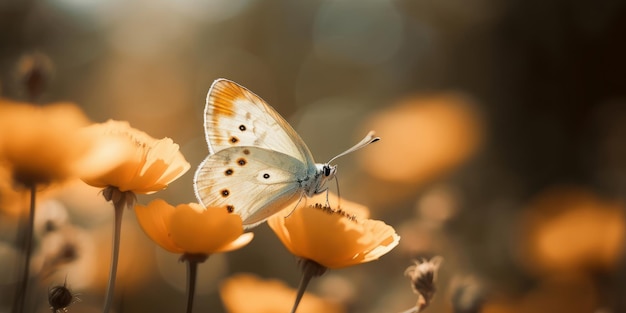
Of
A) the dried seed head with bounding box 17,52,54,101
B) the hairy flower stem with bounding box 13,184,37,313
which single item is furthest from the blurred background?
the hairy flower stem with bounding box 13,184,37,313

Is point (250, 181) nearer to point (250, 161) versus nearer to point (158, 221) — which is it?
point (250, 161)

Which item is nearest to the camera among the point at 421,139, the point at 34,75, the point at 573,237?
the point at 34,75

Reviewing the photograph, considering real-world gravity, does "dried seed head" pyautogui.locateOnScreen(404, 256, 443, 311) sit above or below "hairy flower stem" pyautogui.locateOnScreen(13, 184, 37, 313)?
above

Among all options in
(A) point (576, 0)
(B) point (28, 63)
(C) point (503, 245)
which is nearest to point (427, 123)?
(C) point (503, 245)

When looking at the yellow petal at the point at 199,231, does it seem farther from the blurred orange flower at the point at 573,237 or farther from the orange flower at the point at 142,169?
the blurred orange flower at the point at 573,237

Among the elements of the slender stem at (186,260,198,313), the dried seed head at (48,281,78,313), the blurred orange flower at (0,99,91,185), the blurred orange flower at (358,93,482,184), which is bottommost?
the dried seed head at (48,281,78,313)

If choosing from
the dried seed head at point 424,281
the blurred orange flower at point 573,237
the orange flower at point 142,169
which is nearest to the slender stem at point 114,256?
the orange flower at point 142,169

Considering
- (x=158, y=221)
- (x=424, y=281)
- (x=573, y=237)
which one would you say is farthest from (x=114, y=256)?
(x=573, y=237)

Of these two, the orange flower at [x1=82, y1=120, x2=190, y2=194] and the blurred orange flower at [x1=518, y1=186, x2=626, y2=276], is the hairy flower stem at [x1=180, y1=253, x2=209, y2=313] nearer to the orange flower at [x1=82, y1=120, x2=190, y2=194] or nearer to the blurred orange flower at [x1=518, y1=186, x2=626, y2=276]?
the orange flower at [x1=82, y1=120, x2=190, y2=194]
